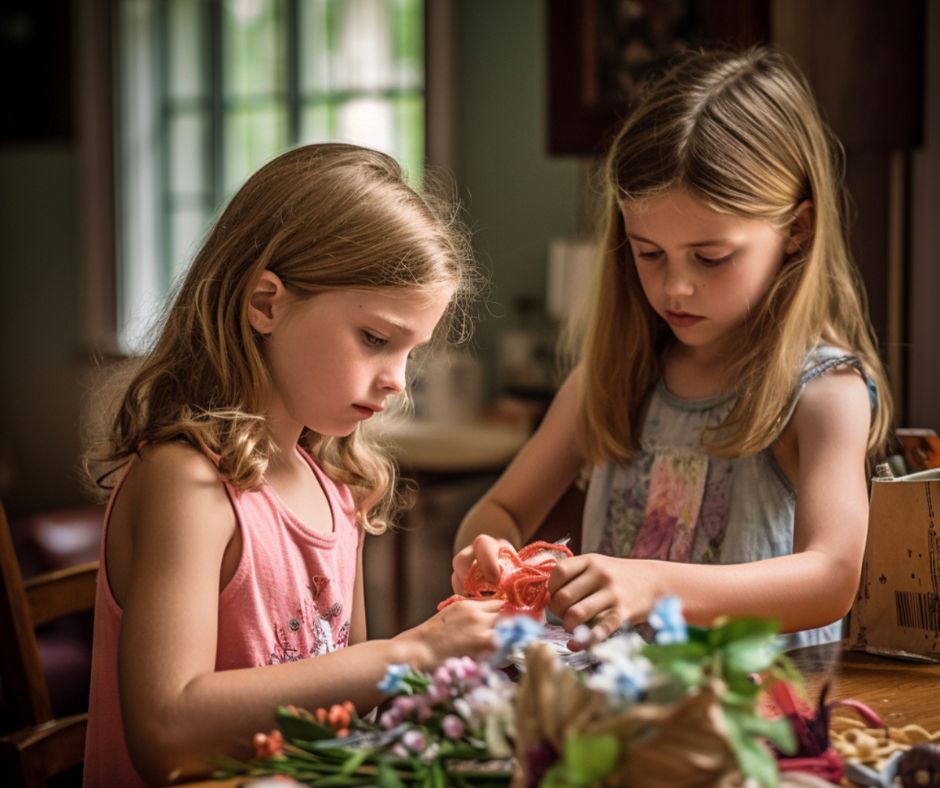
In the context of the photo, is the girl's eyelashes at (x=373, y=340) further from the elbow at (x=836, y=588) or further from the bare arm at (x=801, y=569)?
the elbow at (x=836, y=588)

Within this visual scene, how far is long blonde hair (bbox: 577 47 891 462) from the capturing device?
1.42 metres

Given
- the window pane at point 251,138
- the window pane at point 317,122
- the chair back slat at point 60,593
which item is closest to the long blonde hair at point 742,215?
the chair back slat at point 60,593

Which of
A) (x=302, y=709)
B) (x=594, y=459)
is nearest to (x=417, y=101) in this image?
(x=594, y=459)

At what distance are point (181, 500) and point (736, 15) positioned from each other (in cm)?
151

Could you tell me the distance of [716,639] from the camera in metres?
0.72

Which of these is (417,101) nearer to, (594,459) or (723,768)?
(594,459)

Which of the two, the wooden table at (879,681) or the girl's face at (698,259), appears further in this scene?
the girl's face at (698,259)

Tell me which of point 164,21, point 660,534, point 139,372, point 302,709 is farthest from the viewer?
point 164,21

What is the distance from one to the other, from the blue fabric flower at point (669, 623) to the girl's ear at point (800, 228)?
850 millimetres

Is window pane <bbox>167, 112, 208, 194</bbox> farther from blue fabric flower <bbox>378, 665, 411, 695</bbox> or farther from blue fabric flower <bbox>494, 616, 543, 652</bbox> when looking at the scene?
blue fabric flower <bbox>494, 616, 543, 652</bbox>

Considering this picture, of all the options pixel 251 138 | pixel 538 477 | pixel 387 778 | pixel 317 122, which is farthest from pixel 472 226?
pixel 387 778

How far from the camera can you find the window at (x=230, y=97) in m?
4.89

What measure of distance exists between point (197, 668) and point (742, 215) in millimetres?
789

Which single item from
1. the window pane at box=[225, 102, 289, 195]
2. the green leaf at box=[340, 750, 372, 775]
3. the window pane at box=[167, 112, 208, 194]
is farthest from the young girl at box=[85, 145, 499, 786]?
the window pane at box=[167, 112, 208, 194]
